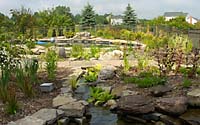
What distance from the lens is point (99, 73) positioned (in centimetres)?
811

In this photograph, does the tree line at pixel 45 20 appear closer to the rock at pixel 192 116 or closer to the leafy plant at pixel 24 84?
the leafy plant at pixel 24 84

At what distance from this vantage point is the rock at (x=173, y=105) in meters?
5.25

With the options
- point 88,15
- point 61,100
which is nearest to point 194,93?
point 61,100

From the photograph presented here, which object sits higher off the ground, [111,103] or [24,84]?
[24,84]

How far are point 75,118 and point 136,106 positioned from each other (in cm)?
101

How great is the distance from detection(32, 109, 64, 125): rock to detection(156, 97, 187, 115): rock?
1.62 metres

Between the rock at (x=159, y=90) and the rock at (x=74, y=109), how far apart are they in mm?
1452

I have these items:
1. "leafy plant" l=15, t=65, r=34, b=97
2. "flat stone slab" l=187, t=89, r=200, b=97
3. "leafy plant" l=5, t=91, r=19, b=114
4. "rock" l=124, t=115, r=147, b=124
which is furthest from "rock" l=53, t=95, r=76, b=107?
"flat stone slab" l=187, t=89, r=200, b=97

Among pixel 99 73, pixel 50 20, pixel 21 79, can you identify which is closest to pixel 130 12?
pixel 50 20

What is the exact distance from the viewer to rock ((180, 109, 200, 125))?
16.4 ft

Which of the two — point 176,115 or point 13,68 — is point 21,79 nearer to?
point 13,68

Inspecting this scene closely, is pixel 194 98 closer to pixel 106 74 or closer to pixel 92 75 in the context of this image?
A: pixel 106 74

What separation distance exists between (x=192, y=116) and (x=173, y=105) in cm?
34

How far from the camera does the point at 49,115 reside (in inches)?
192
